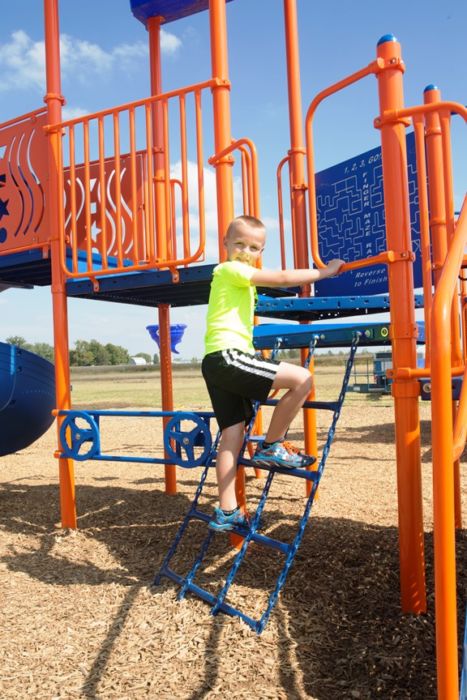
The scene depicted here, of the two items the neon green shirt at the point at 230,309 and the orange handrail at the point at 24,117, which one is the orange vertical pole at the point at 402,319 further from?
the orange handrail at the point at 24,117

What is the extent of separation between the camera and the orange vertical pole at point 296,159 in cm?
581

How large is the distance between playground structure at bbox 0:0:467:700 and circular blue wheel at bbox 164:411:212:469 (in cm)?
1

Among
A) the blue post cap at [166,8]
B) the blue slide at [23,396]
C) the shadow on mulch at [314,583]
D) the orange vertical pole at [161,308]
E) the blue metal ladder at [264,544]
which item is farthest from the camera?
the blue post cap at [166,8]

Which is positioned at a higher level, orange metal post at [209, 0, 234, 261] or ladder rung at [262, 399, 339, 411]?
orange metal post at [209, 0, 234, 261]

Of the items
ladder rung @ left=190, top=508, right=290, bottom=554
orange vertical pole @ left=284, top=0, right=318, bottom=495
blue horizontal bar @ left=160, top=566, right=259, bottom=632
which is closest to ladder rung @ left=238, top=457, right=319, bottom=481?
ladder rung @ left=190, top=508, right=290, bottom=554

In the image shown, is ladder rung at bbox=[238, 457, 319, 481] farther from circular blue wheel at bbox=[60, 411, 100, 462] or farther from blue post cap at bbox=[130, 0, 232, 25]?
blue post cap at bbox=[130, 0, 232, 25]

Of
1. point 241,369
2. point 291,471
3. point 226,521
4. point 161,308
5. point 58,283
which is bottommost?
point 226,521

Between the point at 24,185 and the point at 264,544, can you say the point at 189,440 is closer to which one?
the point at 264,544

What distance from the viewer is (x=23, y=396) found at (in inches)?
229

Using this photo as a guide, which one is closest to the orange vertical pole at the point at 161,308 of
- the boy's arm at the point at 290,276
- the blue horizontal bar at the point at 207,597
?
the blue horizontal bar at the point at 207,597

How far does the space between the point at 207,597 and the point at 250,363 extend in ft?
4.29

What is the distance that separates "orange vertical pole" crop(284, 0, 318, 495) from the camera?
19.1 ft

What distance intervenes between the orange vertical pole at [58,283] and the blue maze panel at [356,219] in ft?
8.09

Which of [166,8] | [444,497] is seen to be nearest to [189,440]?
[444,497]
